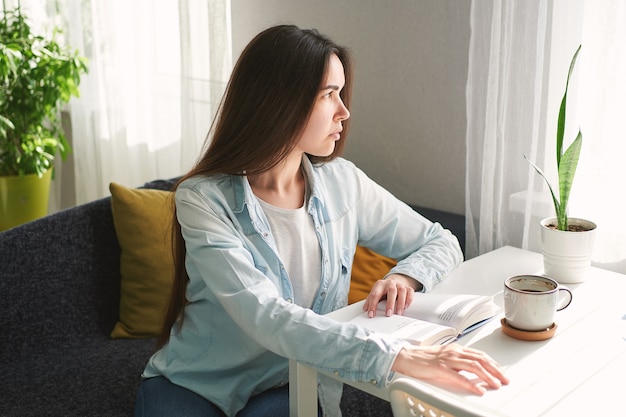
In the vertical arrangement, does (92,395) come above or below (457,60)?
below

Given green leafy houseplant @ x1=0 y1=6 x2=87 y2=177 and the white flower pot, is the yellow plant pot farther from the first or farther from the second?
the white flower pot

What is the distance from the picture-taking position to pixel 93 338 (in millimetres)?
2242

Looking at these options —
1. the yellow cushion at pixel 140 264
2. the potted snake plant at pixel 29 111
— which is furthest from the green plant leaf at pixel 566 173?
the potted snake plant at pixel 29 111

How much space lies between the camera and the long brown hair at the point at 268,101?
157 centimetres

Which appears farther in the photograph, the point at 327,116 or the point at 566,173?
the point at 566,173

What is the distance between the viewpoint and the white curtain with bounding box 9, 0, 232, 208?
3.06m

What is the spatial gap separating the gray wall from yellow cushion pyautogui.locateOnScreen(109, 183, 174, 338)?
2.40 feet

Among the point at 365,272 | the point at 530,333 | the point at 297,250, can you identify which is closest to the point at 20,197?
the point at 365,272

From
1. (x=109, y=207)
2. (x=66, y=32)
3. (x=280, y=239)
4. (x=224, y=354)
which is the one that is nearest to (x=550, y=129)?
(x=280, y=239)

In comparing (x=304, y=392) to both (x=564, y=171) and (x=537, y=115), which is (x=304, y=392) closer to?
(x=564, y=171)

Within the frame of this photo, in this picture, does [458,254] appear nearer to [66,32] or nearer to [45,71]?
[45,71]

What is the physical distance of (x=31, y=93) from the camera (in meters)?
3.41

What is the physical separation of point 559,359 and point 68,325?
1352 millimetres

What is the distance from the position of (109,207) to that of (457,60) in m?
1.07
